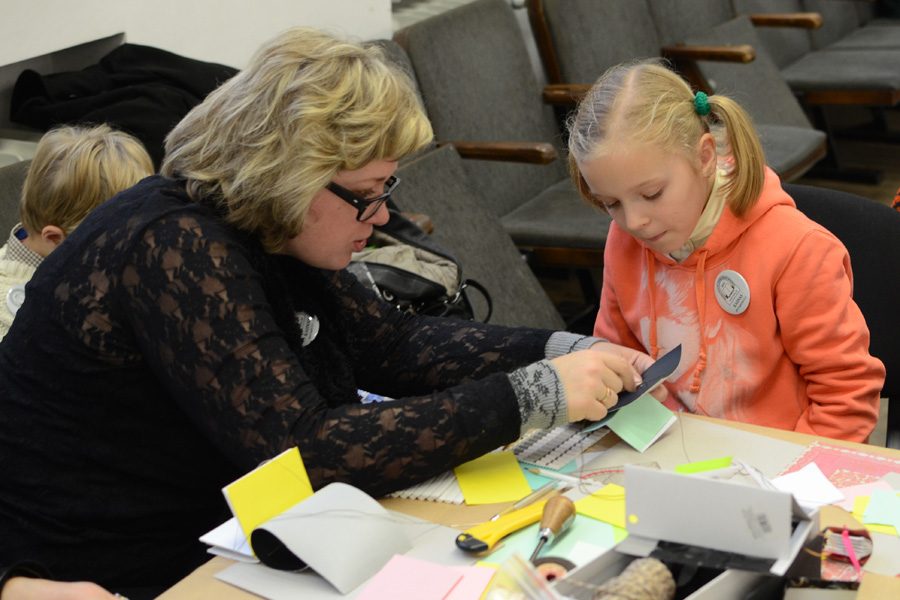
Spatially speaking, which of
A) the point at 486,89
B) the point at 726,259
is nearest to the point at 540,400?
the point at 726,259

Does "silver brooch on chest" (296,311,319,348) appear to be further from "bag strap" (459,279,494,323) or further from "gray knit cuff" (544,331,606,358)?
"bag strap" (459,279,494,323)

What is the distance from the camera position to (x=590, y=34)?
3695mm

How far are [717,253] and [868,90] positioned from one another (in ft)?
9.70

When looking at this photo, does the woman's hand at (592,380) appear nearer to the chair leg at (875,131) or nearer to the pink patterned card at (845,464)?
the pink patterned card at (845,464)

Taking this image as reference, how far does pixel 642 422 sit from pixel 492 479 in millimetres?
232

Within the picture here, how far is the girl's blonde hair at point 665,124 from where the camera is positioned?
1653 mm

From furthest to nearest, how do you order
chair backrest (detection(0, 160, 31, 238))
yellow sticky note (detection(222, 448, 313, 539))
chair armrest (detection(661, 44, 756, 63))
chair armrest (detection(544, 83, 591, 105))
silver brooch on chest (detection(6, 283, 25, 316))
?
1. chair armrest (detection(661, 44, 756, 63))
2. chair armrest (detection(544, 83, 591, 105))
3. chair backrest (detection(0, 160, 31, 238))
4. silver brooch on chest (detection(6, 283, 25, 316))
5. yellow sticky note (detection(222, 448, 313, 539))

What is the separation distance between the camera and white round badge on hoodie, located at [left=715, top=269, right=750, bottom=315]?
1686mm

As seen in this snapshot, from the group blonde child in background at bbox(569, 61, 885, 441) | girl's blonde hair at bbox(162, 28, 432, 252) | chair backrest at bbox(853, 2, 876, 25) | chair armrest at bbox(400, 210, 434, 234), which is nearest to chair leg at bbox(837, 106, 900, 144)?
chair backrest at bbox(853, 2, 876, 25)

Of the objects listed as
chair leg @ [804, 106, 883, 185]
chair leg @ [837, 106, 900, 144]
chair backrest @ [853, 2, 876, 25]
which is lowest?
chair leg @ [837, 106, 900, 144]

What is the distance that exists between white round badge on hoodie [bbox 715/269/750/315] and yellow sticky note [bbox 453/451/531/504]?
0.46 m

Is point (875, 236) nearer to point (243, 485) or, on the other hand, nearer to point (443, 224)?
point (243, 485)

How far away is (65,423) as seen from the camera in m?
1.49

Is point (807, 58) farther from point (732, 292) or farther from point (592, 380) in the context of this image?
point (592, 380)
